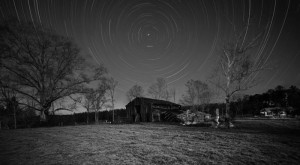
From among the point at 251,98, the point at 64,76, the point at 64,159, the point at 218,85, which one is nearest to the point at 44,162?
the point at 64,159

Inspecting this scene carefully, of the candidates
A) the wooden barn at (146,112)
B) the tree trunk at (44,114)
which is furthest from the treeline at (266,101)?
the tree trunk at (44,114)

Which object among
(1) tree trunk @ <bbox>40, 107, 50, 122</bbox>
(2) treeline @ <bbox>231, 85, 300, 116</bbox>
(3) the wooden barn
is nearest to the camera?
(1) tree trunk @ <bbox>40, 107, 50, 122</bbox>

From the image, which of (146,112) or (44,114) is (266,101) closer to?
(146,112)

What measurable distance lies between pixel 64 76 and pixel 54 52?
3.62 metres

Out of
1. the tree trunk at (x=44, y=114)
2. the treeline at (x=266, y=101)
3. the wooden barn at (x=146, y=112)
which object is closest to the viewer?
the tree trunk at (x=44, y=114)

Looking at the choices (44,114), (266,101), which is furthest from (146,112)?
(266,101)

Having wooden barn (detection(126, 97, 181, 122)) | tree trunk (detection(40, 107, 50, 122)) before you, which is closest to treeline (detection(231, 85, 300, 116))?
wooden barn (detection(126, 97, 181, 122))

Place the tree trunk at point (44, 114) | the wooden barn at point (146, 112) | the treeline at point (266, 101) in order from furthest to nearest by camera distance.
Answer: the treeline at point (266, 101), the wooden barn at point (146, 112), the tree trunk at point (44, 114)

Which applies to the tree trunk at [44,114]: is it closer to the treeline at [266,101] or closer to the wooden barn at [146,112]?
the wooden barn at [146,112]

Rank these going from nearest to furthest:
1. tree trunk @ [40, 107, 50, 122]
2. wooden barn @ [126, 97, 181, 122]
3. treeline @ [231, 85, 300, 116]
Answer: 1. tree trunk @ [40, 107, 50, 122]
2. wooden barn @ [126, 97, 181, 122]
3. treeline @ [231, 85, 300, 116]

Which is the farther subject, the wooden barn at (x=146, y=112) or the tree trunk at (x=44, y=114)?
the wooden barn at (x=146, y=112)

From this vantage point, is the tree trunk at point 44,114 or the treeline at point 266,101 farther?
the treeline at point 266,101

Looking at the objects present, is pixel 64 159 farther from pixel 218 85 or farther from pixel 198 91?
pixel 198 91

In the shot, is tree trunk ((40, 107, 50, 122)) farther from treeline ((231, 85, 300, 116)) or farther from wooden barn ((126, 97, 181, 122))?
treeline ((231, 85, 300, 116))
